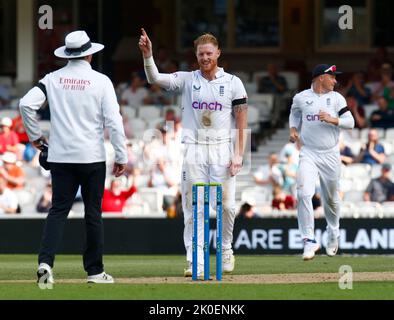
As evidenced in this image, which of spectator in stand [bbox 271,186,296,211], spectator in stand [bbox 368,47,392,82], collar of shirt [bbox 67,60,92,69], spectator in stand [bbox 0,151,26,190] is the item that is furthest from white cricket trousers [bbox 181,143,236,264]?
spectator in stand [bbox 368,47,392,82]

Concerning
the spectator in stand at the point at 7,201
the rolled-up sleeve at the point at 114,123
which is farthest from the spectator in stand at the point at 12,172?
the rolled-up sleeve at the point at 114,123

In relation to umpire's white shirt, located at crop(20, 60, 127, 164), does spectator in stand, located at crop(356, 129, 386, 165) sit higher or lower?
lower

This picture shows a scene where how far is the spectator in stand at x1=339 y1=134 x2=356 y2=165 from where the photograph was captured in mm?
19578

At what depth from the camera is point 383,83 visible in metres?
21.8

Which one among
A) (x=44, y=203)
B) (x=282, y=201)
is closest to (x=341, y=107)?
(x=282, y=201)

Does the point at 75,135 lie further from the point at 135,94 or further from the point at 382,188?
the point at 135,94

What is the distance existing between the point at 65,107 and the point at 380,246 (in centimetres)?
826

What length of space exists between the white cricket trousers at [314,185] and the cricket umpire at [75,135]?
3900mm

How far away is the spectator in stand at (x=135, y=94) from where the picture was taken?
2270cm

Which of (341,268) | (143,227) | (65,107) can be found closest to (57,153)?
(65,107)

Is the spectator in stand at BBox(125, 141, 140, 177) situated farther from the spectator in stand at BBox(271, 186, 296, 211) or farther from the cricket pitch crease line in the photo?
the cricket pitch crease line

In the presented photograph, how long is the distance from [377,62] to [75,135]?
13959 mm

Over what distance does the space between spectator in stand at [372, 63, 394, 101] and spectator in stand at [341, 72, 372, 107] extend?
113 mm

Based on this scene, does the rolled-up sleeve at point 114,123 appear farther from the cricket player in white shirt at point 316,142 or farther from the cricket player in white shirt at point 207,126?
the cricket player in white shirt at point 316,142
